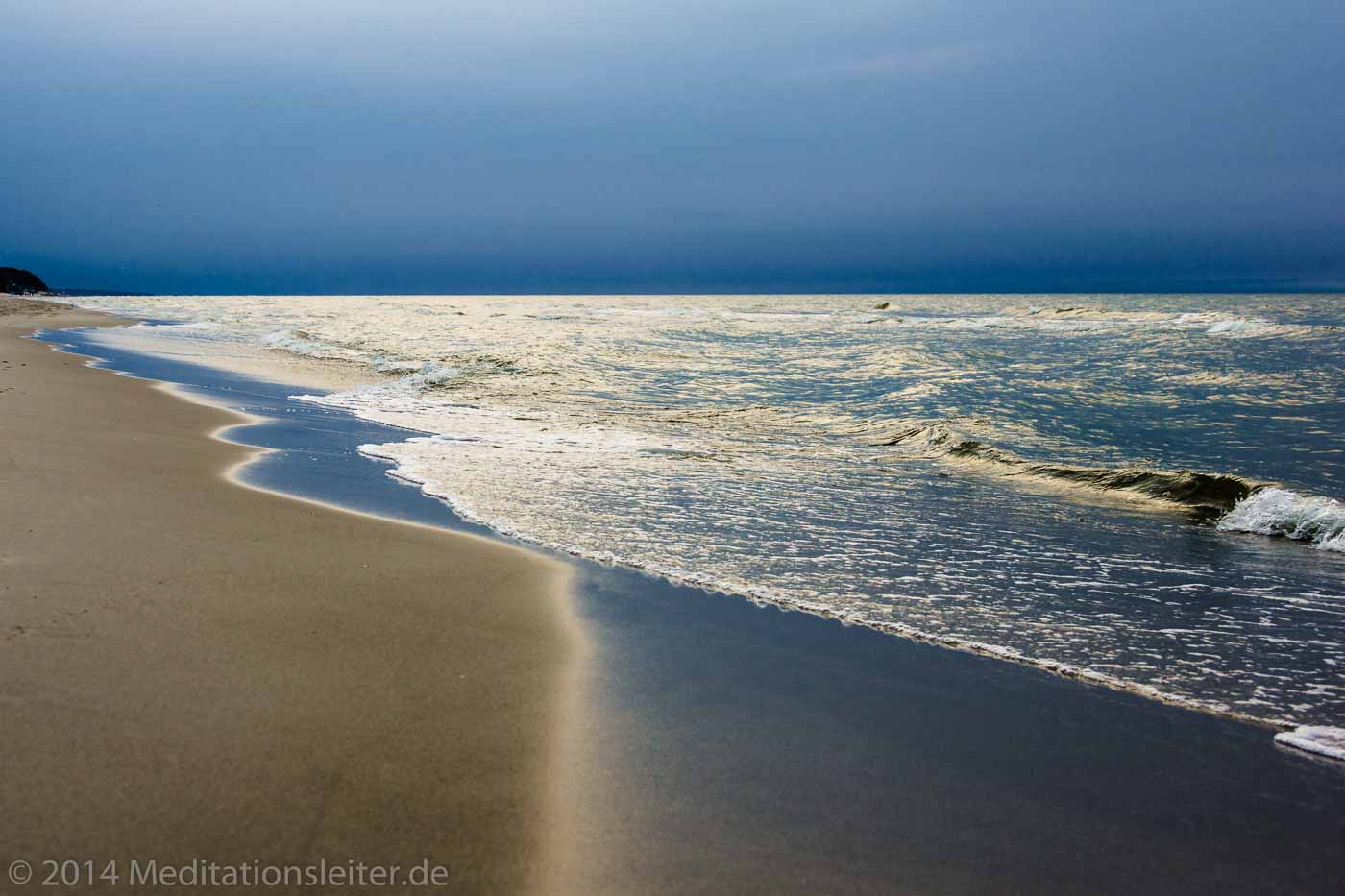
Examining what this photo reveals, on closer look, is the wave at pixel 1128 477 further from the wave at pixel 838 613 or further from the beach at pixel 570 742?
the beach at pixel 570 742

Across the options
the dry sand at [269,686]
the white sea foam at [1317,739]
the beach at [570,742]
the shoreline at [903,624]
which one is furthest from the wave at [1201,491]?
the dry sand at [269,686]

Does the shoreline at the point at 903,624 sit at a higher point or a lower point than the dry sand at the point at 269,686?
lower

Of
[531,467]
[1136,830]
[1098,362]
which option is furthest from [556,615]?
[1098,362]

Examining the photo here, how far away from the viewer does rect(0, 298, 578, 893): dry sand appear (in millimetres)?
2471

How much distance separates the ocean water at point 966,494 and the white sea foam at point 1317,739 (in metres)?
0.15

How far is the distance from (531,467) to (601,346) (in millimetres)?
22101

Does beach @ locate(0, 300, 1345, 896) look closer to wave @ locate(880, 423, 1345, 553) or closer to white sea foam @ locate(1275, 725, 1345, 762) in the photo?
white sea foam @ locate(1275, 725, 1345, 762)

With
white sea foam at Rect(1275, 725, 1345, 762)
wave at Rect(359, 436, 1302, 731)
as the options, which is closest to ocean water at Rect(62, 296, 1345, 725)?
wave at Rect(359, 436, 1302, 731)

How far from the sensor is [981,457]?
11.0 metres

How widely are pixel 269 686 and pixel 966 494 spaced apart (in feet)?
23.1

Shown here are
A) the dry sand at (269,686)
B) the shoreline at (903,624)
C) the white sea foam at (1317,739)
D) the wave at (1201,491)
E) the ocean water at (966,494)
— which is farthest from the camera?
the wave at (1201,491)

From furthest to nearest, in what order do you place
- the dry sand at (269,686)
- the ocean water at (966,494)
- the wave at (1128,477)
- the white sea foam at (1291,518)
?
1. the wave at (1128,477)
2. the white sea foam at (1291,518)
3. the ocean water at (966,494)
4. the dry sand at (269,686)

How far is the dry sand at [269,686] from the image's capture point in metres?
2.47

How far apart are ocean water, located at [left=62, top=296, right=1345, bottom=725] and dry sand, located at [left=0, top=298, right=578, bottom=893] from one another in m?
1.52
